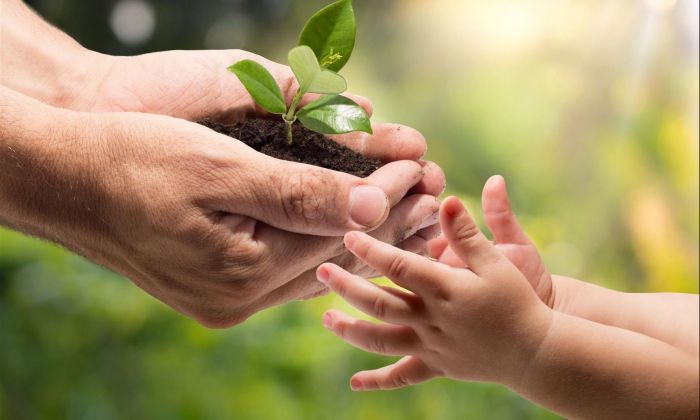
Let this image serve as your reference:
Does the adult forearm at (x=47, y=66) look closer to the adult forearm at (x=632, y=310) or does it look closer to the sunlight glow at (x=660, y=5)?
the adult forearm at (x=632, y=310)

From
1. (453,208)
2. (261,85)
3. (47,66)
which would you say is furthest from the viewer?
(47,66)

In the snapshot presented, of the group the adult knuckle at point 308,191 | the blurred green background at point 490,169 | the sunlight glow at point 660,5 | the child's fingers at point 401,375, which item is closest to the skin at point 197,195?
the adult knuckle at point 308,191

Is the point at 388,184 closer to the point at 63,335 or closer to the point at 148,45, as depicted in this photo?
the point at 63,335

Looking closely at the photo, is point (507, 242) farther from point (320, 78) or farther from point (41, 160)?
point (41, 160)

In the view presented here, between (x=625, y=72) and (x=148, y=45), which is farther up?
(x=625, y=72)

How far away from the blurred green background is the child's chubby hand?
63 cm

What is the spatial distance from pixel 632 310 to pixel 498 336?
212 millimetres

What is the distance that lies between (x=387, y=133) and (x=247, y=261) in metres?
0.22

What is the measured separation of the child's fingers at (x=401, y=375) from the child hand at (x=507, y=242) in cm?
11

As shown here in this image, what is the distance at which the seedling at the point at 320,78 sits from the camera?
28.5 inches

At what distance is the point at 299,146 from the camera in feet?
2.60

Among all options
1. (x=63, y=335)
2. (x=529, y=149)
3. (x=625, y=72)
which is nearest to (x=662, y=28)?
(x=625, y=72)

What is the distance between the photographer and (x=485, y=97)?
143 cm

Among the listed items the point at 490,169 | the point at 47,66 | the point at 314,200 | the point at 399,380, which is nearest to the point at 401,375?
the point at 399,380
